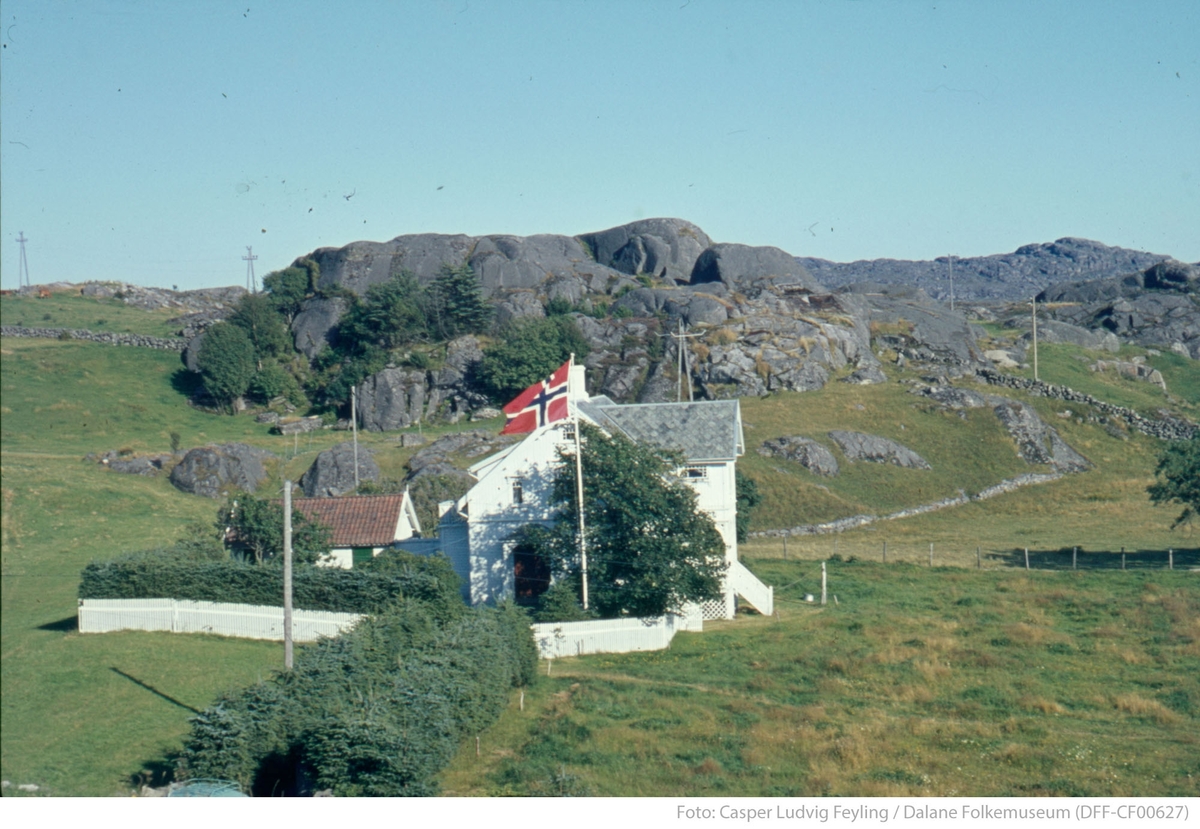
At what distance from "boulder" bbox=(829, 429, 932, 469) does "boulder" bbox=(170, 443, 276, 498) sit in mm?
34823

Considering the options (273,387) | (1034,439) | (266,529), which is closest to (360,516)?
(266,529)

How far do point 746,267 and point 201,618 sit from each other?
3144 inches

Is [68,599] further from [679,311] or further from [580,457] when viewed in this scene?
[679,311]

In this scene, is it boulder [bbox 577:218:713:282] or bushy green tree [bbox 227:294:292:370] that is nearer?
bushy green tree [bbox 227:294:292:370]

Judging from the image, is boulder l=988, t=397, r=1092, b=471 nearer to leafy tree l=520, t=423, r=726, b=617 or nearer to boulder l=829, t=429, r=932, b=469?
boulder l=829, t=429, r=932, b=469

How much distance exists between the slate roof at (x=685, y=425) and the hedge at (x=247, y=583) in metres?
9.37

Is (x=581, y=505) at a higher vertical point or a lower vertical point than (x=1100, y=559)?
higher

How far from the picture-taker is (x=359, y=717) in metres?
16.4

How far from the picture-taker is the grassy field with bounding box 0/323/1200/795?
60.9 feet

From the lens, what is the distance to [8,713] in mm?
17781

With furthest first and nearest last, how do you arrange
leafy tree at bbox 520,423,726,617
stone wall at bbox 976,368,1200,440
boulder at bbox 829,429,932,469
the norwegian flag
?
stone wall at bbox 976,368,1200,440 → boulder at bbox 829,429,932,469 → the norwegian flag → leafy tree at bbox 520,423,726,617

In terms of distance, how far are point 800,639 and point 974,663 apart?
5138mm

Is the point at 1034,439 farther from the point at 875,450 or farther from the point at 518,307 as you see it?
the point at 518,307

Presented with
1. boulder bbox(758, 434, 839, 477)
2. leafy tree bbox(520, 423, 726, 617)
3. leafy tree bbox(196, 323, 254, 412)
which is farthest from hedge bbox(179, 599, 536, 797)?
leafy tree bbox(196, 323, 254, 412)
